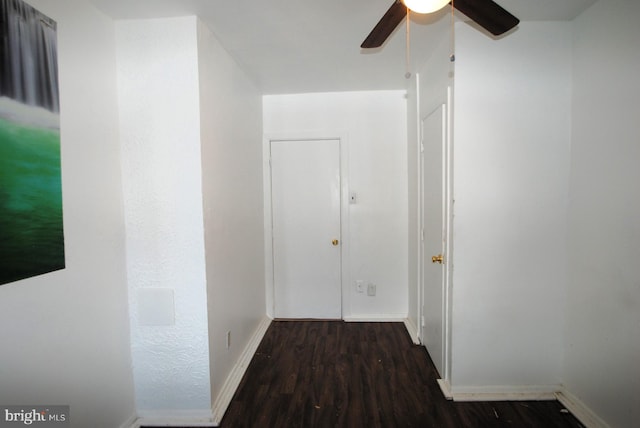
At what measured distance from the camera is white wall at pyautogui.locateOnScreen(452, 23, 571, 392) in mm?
1587

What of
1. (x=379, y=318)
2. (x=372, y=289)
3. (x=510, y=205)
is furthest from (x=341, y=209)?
(x=510, y=205)

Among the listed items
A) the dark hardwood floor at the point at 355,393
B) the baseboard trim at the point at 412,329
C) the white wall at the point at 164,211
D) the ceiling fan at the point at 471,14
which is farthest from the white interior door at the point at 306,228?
the ceiling fan at the point at 471,14

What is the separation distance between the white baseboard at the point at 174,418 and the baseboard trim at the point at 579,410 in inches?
81.8

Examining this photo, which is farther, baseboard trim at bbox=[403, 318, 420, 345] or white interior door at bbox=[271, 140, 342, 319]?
white interior door at bbox=[271, 140, 342, 319]

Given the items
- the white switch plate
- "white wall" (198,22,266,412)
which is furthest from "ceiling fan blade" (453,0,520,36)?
the white switch plate

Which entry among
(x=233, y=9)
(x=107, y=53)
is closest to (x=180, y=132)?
(x=107, y=53)

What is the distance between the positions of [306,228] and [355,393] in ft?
4.86

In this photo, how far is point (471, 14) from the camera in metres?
1.12

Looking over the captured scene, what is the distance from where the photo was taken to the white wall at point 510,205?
159cm

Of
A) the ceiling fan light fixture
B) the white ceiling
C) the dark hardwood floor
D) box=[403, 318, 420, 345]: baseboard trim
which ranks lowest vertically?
the dark hardwood floor

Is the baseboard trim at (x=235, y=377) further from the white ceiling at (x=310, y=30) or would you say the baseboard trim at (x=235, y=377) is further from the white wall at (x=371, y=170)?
the white ceiling at (x=310, y=30)

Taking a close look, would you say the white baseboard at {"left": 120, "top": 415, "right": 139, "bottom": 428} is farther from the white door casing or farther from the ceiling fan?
the ceiling fan

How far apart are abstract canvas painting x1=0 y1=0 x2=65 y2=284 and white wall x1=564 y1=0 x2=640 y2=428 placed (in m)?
2.57

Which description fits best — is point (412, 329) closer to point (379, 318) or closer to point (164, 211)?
point (379, 318)
